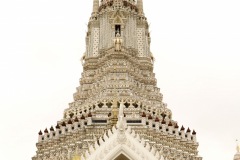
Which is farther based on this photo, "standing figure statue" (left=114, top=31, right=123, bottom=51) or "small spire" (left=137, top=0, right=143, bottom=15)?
"small spire" (left=137, top=0, right=143, bottom=15)

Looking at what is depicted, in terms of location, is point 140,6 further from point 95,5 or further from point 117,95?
point 117,95

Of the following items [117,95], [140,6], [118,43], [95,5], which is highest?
[95,5]

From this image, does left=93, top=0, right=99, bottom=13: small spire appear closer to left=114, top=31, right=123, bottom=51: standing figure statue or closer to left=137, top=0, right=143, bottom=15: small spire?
left=137, top=0, right=143, bottom=15: small spire

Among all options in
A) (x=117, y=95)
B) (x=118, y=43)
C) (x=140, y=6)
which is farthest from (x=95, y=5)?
(x=117, y=95)

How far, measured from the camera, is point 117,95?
28125 mm

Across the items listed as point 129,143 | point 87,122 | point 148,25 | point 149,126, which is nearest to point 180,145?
point 149,126

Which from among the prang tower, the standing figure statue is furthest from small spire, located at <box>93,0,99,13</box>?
the standing figure statue

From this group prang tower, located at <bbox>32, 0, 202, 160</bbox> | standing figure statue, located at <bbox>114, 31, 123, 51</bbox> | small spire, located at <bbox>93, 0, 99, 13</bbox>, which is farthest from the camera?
small spire, located at <bbox>93, 0, 99, 13</bbox>

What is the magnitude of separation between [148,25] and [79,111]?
11.0 m

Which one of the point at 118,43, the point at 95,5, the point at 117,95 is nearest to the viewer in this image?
the point at 117,95

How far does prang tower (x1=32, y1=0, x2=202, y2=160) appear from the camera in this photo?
26.8 m

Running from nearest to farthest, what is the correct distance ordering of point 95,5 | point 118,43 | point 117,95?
1. point 117,95
2. point 118,43
3. point 95,5

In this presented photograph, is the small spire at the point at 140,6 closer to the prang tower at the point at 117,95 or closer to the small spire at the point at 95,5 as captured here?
the prang tower at the point at 117,95

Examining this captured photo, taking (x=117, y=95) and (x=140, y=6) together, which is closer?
(x=117, y=95)
